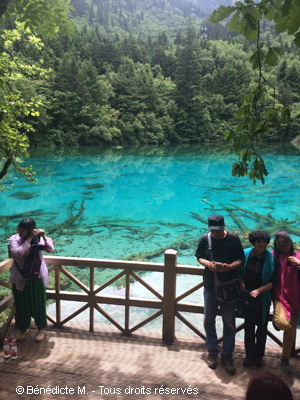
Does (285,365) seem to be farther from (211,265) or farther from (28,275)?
(28,275)

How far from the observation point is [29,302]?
135 inches

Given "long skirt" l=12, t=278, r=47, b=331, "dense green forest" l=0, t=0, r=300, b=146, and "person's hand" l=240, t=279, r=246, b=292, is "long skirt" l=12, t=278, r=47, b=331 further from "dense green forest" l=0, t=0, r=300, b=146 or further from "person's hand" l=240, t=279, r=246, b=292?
"dense green forest" l=0, t=0, r=300, b=146

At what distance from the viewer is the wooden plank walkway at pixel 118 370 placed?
272 cm

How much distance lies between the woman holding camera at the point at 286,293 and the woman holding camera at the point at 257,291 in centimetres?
10

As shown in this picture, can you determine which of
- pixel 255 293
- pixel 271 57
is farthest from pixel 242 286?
pixel 271 57

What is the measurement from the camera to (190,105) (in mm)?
56500

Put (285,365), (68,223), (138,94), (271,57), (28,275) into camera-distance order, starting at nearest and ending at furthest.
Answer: (271,57) → (285,365) → (28,275) → (68,223) → (138,94)

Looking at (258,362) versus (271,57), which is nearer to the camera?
(271,57)

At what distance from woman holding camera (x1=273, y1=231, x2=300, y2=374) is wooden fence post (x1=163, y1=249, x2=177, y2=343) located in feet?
3.37

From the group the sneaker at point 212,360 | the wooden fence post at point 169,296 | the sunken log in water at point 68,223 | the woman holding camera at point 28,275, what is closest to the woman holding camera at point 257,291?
the sneaker at point 212,360

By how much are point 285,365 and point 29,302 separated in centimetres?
265

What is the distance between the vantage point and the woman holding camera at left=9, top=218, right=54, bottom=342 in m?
3.34

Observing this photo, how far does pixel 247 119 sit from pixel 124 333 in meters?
2.65

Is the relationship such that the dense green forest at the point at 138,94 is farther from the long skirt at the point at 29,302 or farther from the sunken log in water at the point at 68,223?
the long skirt at the point at 29,302
